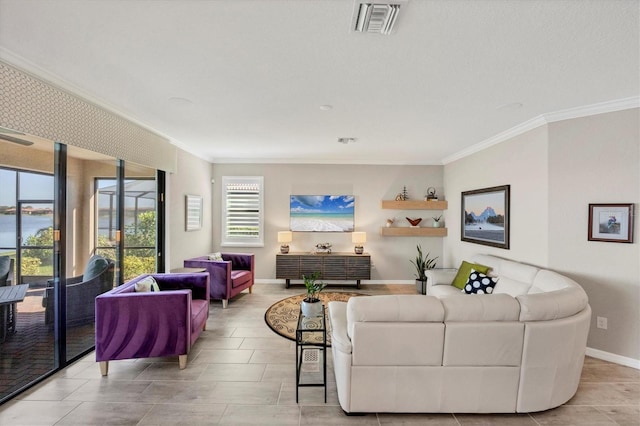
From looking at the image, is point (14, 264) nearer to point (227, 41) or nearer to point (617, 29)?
point (227, 41)

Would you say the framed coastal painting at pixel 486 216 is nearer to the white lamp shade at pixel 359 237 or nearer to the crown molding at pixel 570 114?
the crown molding at pixel 570 114

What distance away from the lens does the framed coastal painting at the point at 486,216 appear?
13.5 feet

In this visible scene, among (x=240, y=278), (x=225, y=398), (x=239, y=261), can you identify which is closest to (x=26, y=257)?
(x=225, y=398)

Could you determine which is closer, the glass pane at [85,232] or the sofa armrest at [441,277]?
the glass pane at [85,232]

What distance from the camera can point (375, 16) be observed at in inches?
65.4

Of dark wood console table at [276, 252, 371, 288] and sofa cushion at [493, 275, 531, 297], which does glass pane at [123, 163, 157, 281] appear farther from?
sofa cushion at [493, 275, 531, 297]

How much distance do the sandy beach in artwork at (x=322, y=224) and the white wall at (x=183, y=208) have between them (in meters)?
1.85

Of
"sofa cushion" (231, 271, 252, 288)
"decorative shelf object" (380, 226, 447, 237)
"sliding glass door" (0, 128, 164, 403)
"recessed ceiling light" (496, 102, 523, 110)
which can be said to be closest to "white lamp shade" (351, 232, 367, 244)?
"decorative shelf object" (380, 226, 447, 237)

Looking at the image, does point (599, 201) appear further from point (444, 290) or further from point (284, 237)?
point (284, 237)

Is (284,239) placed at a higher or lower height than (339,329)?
higher

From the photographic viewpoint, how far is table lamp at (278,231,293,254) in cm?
586

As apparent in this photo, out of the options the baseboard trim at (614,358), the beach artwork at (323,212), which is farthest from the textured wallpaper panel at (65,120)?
the baseboard trim at (614,358)

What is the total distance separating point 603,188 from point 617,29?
193cm

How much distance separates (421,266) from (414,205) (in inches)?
48.7
